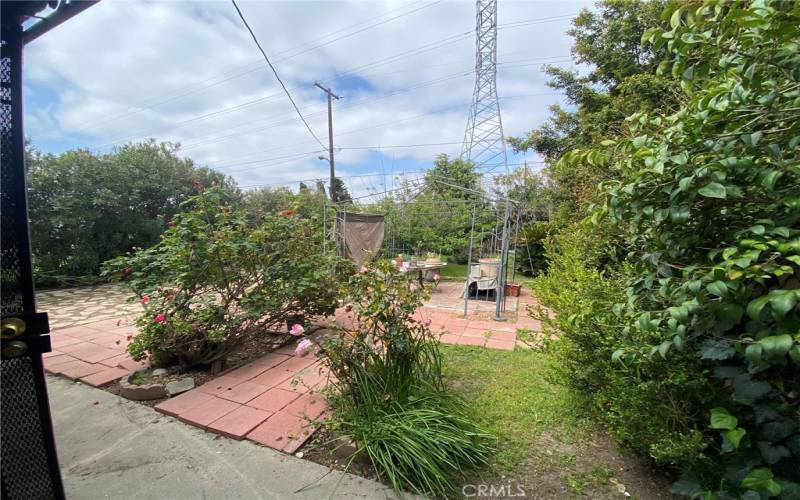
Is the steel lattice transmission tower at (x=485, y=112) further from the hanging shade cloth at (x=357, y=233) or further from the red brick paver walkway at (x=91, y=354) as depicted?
the red brick paver walkway at (x=91, y=354)

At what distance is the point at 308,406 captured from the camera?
2.29 m

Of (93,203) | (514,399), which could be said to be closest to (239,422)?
(514,399)

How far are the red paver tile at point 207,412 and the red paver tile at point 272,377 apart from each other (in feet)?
1.10

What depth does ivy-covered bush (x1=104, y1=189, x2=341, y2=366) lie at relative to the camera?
2.74 metres

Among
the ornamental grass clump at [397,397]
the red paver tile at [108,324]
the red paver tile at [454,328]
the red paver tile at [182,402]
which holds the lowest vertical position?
the red paver tile at [108,324]

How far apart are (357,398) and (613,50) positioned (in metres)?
7.73

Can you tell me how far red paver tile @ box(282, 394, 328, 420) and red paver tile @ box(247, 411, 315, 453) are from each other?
0.06 meters

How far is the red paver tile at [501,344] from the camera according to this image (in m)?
3.56

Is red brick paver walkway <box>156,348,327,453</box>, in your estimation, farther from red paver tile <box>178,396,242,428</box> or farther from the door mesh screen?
the door mesh screen

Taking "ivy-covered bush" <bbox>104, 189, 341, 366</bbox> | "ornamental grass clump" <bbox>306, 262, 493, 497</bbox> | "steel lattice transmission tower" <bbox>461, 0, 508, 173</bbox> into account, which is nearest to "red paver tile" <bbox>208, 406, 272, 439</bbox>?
"ornamental grass clump" <bbox>306, 262, 493, 497</bbox>

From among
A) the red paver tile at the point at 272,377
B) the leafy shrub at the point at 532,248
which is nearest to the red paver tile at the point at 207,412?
the red paver tile at the point at 272,377

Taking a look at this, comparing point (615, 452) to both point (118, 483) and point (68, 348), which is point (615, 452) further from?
point (68, 348)

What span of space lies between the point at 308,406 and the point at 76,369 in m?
2.35

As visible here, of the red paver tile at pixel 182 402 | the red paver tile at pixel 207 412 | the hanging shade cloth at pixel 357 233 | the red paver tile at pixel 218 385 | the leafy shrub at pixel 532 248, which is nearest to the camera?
the red paver tile at pixel 207 412
